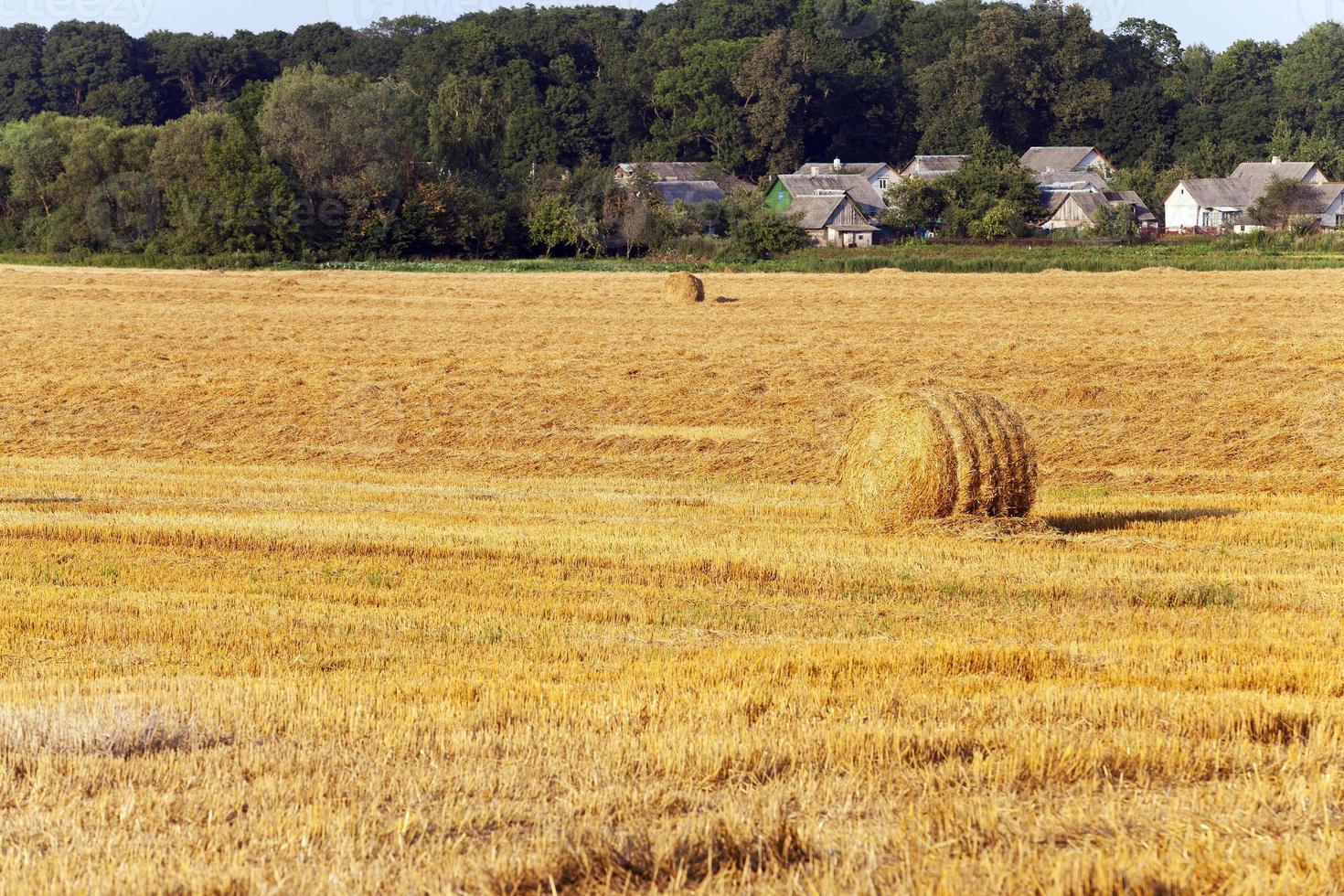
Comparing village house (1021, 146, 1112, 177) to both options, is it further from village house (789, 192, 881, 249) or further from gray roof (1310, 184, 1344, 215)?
village house (789, 192, 881, 249)

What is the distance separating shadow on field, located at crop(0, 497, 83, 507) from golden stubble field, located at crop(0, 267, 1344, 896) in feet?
0.39

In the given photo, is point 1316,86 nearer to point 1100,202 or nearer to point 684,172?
point 1100,202

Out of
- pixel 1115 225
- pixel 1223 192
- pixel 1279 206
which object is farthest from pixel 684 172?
pixel 1115 225

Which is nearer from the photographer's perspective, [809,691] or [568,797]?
[568,797]

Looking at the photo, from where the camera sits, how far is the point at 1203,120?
5600 inches

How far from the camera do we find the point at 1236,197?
120125 mm

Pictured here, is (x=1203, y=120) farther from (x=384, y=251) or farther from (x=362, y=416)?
(x=362, y=416)

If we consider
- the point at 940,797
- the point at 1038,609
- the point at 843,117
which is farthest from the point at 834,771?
the point at 843,117

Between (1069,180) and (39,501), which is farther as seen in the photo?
(1069,180)

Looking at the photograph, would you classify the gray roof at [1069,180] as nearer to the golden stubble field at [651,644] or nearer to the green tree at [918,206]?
the green tree at [918,206]

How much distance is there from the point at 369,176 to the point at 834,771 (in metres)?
78.0

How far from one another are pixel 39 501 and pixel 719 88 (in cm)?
13351

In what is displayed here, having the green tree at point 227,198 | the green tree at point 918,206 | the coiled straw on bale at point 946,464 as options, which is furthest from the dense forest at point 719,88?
the coiled straw on bale at point 946,464

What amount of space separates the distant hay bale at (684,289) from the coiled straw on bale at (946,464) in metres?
32.3
